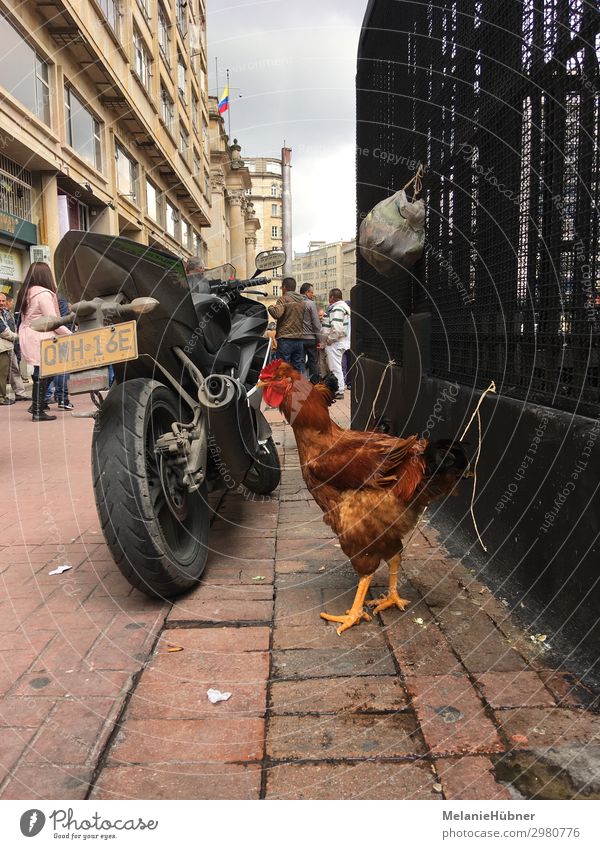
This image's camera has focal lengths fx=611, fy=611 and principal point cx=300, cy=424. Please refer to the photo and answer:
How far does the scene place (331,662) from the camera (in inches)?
92.7

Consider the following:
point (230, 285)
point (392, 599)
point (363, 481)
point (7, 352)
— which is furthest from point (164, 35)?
point (392, 599)

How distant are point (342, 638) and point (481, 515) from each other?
3.98ft

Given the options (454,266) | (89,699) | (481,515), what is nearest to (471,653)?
(481,515)

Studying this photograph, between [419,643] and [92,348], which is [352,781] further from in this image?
[92,348]

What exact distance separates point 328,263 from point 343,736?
669cm

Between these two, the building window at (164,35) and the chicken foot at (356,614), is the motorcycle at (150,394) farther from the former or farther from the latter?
the building window at (164,35)

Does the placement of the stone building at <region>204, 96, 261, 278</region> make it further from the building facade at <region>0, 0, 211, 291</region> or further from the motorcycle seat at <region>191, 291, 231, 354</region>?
the motorcycle seat at <region>191, 291, 231, 354</region>

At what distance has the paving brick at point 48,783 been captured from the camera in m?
1.63

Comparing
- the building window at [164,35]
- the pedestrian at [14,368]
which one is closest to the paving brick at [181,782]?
the pedestrian at [14,368]

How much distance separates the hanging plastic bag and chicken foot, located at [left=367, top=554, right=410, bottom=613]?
2.65m

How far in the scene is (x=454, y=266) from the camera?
13.8 ft

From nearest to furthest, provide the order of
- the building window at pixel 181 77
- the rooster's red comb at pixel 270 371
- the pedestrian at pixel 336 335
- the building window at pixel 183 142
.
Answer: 1. the rooster's red comb at pixel 270 371
2. the pedestrian at pixel 336 335
3. the building window at pixel 183 142
4. the building window at pixel 181 77

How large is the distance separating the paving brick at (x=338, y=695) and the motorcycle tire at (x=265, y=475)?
2.46m
